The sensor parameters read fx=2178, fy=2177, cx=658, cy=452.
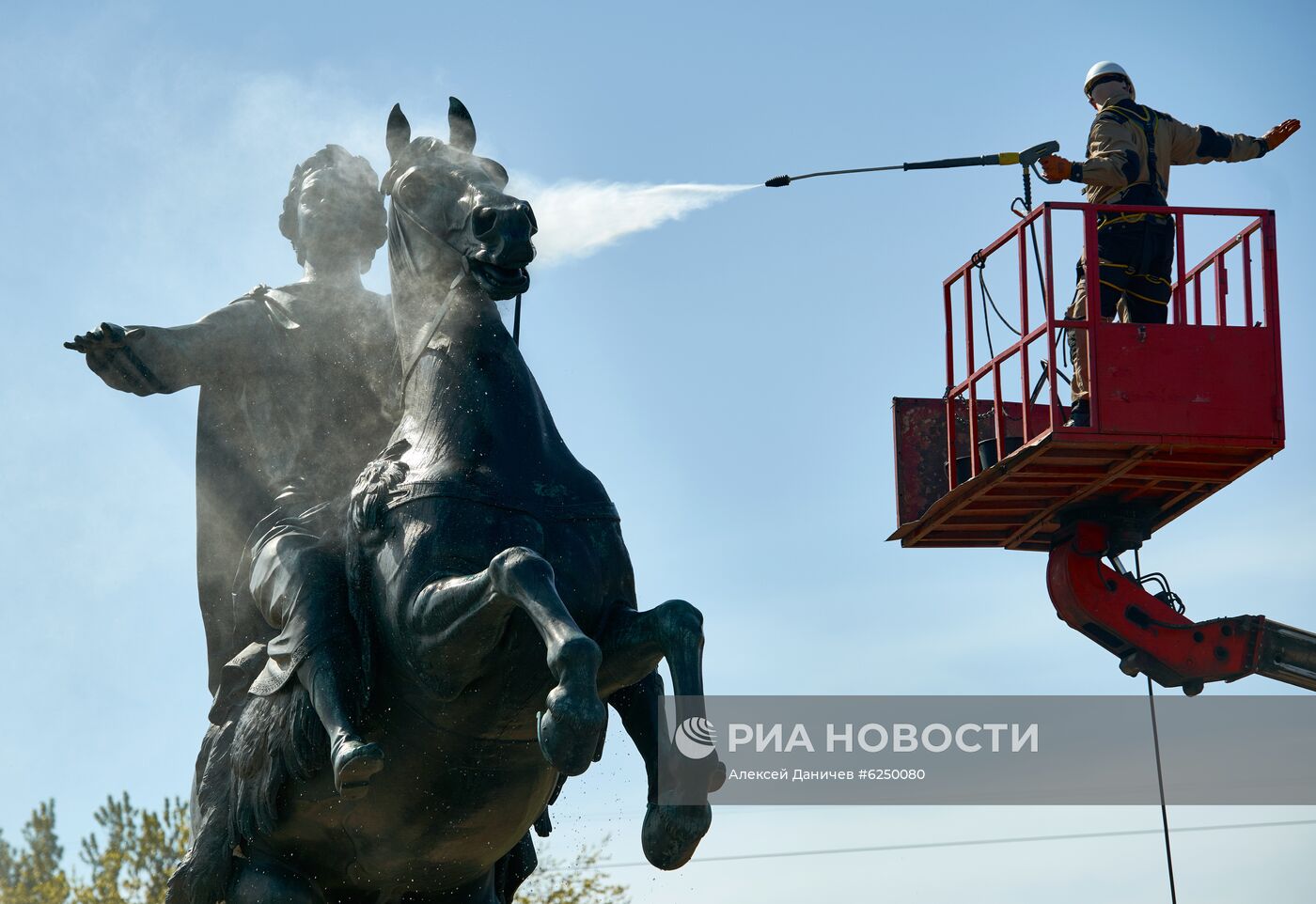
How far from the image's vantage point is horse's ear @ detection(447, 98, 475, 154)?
9.60m

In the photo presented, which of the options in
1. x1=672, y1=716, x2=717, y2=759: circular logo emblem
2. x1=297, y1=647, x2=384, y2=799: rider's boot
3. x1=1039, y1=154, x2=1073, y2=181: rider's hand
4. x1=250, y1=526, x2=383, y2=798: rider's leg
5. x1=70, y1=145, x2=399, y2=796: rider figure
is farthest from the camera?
x1=1039, y1=154, x2=1073, y2=181: rider's hand

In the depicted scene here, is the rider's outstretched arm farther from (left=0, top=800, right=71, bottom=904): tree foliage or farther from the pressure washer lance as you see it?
(left=0, top=800, right=71, bottom=904): tree foliage

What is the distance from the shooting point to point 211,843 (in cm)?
968

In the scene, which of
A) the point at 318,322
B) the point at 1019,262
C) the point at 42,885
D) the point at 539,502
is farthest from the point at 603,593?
the point at 42,885

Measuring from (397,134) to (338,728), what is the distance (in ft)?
8.63

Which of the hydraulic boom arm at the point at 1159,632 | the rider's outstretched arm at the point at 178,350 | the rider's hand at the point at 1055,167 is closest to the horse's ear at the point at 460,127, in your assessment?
the rider's outstretched arm at the point at 178,350

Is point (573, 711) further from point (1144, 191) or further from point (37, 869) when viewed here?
point (37, 869)

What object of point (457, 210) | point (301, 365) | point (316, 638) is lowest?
point (316, 638)

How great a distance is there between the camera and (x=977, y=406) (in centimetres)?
1609

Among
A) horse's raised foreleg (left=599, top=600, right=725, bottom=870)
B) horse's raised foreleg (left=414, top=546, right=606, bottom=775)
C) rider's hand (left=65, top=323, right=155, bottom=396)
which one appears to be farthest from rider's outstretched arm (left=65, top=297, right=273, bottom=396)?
horse's raised foreleg (left=599, top=600, right=725, bottom=870)

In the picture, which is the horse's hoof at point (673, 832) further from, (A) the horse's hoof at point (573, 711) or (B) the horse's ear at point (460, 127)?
(B) the horse's ear at point (460, 127)

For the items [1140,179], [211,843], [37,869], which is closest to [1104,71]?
[1140,179]

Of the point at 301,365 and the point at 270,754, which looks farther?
the point at 301,365

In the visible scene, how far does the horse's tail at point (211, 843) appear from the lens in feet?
31.6
